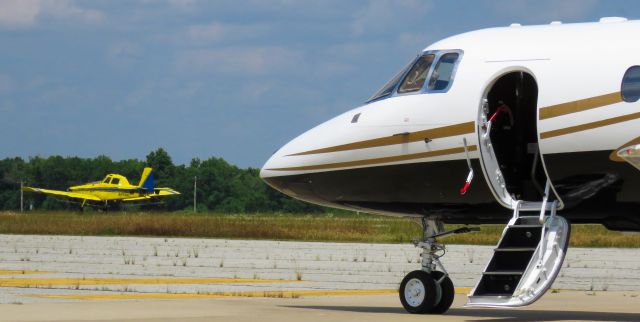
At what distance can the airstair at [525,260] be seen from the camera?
16734mm

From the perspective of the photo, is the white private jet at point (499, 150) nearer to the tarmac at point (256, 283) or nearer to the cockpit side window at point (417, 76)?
the cockpit side window at point (417, 76)

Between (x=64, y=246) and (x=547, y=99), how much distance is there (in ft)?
89.4

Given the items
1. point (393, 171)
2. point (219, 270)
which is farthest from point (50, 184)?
point (393, 171)

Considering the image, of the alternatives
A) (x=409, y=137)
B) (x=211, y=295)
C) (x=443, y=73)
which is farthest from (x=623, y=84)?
(x=211, y=295)

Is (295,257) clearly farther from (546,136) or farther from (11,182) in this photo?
(11,182)

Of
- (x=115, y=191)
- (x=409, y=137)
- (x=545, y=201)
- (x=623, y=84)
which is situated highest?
(x=115, y=191)

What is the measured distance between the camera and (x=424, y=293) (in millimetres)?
18938

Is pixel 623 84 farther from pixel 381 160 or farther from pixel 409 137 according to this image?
pixel 381 160

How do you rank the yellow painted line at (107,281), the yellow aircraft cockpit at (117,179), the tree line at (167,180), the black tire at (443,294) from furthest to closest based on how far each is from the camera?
the tree line at (167,180)
the yellow aircraft cockpit at (117,179)
the yellow painted line at (107,281)
the black tire at (443,294)

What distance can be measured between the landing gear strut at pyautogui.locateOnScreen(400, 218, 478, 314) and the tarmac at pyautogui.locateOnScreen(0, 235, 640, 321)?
0.26 m

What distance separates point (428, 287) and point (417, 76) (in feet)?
10.1

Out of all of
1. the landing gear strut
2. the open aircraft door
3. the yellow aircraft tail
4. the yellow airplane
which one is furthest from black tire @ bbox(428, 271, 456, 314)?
the yellow aircraft tail

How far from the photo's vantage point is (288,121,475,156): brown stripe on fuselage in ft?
59.8

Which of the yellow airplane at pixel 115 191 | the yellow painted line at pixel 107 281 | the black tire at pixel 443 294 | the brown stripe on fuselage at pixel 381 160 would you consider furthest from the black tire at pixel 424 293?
the yellow airplane at pixel 115 191
